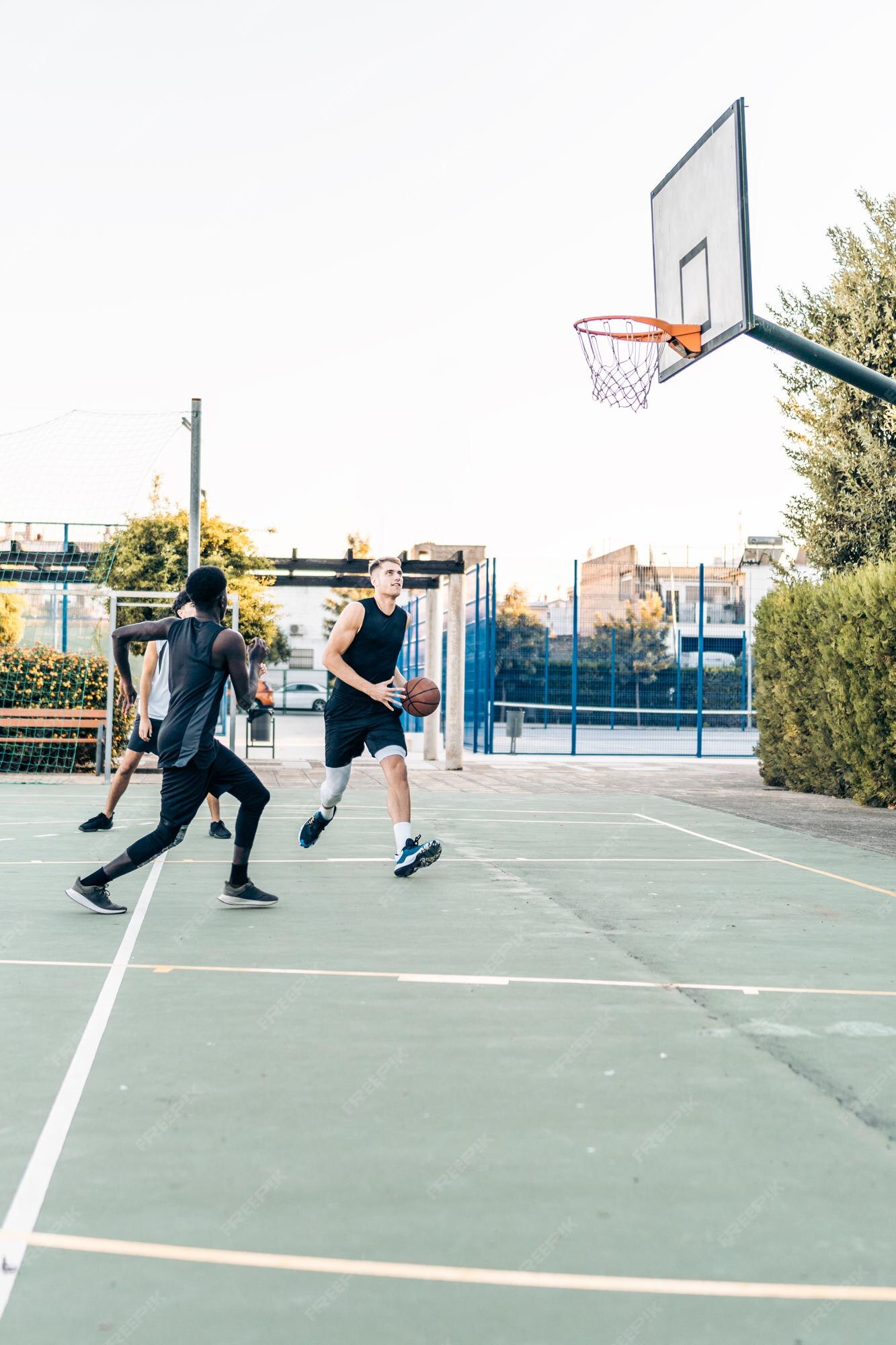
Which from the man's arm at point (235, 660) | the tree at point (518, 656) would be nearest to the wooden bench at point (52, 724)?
the man's arm at point (235, 660)

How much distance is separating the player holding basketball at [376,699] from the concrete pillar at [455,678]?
11.1 m

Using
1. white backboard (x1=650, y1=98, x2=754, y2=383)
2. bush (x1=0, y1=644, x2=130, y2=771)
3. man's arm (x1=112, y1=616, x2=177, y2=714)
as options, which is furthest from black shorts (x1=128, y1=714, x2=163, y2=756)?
bush (x1=0, y1=644, x2=130, y2=771)

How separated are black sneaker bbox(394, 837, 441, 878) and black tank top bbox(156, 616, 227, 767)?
1751mm

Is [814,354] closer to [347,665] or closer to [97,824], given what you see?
[347,665]

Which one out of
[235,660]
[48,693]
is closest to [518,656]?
[48,693]

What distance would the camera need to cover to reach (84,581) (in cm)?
2078

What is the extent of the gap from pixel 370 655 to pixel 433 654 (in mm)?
13745

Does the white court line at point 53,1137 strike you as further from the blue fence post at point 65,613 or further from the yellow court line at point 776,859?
the blue fence post at point 65,613

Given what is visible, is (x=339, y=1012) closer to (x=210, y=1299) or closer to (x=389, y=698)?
(x=210, y=1299)

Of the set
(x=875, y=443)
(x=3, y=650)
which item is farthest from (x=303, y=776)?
(x=875, y=443)

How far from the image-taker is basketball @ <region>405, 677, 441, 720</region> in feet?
30.6

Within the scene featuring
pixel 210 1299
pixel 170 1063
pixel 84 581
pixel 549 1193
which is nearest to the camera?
pixel 210 1299

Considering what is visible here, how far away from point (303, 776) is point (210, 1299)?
15.4 m

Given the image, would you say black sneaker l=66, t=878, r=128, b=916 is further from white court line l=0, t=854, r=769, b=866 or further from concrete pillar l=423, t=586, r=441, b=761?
concrete pillar l=423, t=586, r=441, b=761
